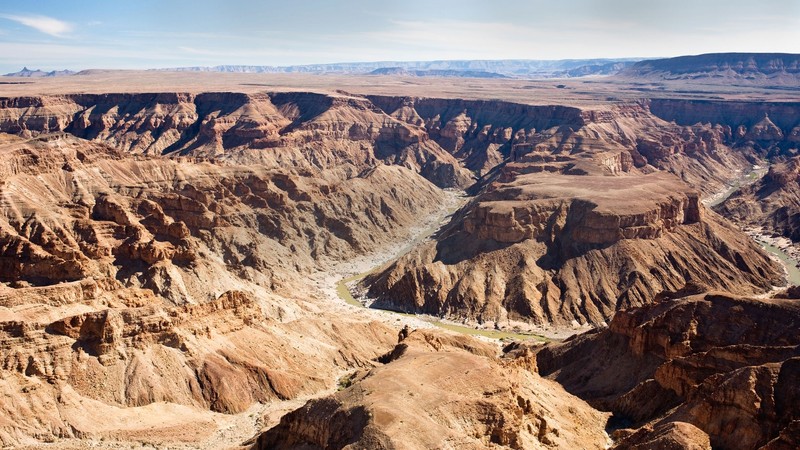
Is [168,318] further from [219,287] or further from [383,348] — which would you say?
[383,348]

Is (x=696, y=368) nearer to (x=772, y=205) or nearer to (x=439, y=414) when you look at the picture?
(x=439, y=414)

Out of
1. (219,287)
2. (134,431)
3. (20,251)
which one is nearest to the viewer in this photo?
(134,431)

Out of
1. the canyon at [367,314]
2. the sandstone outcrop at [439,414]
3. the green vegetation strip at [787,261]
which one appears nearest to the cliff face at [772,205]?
the canyon at [367,314]

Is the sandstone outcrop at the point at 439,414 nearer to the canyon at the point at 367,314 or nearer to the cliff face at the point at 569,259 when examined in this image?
the canyon at the point at 367,314

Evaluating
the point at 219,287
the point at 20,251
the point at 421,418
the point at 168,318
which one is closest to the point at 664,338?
the point at 421,418

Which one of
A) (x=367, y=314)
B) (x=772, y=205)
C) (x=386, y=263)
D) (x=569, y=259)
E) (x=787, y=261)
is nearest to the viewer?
(x=367, y=314)

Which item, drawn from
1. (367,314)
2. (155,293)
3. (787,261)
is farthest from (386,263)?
(787,261)
